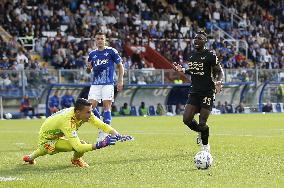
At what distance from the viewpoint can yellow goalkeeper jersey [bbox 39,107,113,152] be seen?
12828 mm

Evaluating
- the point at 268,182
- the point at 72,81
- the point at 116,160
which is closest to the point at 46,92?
the point at 72,81

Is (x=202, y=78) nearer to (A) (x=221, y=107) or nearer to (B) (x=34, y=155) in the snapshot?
(B) (x=34, y=155)

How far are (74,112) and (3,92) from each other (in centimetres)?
2634

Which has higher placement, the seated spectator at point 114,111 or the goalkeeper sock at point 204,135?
the goalkeeper sock at point 204,135

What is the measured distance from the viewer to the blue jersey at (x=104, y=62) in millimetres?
18734

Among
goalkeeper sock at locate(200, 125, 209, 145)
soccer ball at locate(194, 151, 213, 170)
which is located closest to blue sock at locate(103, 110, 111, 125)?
goalkeeper sock at locate(200, 125, 209, 145)

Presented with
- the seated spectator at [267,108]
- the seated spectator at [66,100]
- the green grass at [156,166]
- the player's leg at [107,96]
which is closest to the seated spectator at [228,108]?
the seated spectator at [267,108]

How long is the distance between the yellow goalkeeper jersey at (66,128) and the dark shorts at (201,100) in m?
1.97

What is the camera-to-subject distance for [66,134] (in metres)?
13.0

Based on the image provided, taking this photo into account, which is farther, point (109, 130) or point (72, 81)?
point (72, 81)

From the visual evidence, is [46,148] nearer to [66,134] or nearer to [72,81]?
[66,134]

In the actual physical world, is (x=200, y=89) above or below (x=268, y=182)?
above

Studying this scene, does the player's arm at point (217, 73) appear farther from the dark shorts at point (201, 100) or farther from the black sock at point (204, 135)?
the black sock at point (204, 135)

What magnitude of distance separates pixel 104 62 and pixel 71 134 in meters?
6.04
